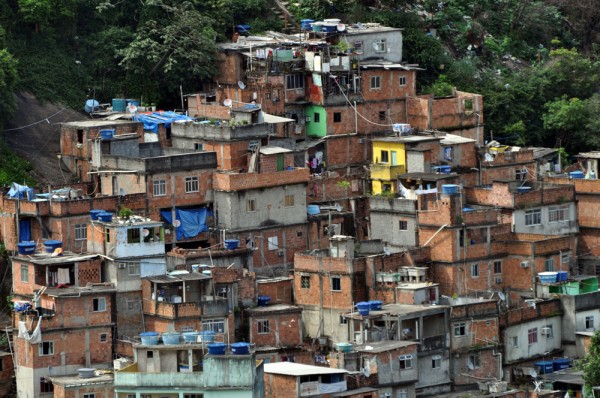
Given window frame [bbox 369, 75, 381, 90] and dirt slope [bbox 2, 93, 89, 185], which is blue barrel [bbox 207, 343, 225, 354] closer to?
dirt slope [bbox 2, 93, 89, 185]

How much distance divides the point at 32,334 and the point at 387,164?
16893 millimetres

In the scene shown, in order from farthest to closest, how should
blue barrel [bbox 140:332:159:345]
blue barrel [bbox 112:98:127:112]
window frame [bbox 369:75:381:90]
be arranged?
1. window frame [bbox 369:75:381:90]
2. blue barrel [bbox 112:98:127:112]
3. blue barrel [bbox 140:332:159:345]

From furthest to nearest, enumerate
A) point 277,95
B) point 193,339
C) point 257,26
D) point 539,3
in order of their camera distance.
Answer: point 539,3 → point 257,26 → point 277,95 → point 193,339

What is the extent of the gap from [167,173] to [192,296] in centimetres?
642

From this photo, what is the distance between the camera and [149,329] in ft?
266

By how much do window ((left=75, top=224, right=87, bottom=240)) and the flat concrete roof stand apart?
833cm

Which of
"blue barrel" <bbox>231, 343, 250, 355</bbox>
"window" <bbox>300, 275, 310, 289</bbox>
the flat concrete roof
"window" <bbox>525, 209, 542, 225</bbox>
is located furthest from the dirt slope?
"blue barrel" <bbox>231, 343, 250, 355</bbox>

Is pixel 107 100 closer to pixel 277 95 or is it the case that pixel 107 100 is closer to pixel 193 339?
pixel 277 95

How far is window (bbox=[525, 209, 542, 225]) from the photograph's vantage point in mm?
89500

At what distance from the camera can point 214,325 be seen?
80875mm

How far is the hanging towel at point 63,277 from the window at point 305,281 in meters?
7.79

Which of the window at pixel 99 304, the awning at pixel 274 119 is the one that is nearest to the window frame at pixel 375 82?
the awning at pixel 274 119

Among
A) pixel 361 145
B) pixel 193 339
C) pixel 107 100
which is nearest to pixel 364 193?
pixel 361 145

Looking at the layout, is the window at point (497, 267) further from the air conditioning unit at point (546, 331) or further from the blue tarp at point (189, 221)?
the blue tarp at point (189, 221)
